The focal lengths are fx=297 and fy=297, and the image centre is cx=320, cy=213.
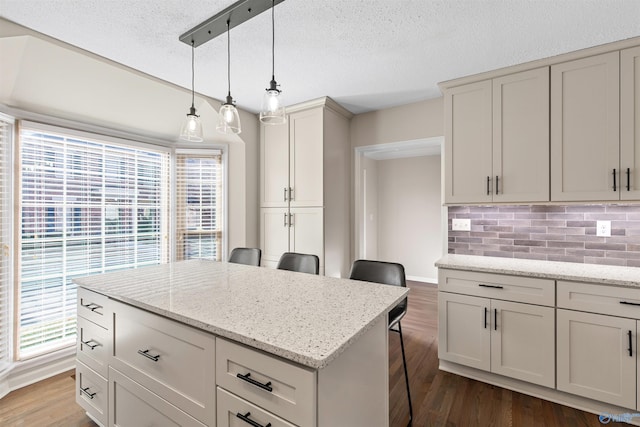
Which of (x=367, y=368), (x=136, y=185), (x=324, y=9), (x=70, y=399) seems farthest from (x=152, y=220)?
(x=367, y=368)

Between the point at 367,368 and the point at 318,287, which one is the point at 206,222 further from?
the point at 367,368

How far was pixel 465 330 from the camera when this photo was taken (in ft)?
7.41

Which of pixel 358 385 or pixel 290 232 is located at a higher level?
pixel 290 232

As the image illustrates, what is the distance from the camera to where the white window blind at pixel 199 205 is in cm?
351

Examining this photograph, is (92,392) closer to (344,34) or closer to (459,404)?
(459,404)

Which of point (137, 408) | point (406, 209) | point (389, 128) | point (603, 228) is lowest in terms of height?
point (137, 408)

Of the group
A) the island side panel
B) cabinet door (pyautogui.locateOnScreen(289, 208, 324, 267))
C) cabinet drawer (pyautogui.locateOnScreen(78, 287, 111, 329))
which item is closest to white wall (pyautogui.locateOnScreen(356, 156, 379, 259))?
cabinet door (pyautogui.locateOnScreen(289, 208, 324, 267))

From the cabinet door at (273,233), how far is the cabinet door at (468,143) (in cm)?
176

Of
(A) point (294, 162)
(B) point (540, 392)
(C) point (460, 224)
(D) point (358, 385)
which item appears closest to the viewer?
(D) point (358, 385)

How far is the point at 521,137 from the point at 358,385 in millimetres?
2216

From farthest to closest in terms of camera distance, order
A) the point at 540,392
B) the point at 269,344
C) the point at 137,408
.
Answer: the point at 540,392 < the point at 137,408 < the point at 269,344

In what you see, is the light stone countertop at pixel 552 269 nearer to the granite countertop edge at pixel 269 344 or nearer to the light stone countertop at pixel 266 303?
the light stone countertop at pixel 266 303

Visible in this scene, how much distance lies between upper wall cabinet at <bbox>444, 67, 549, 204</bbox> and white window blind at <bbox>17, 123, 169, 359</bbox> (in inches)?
124

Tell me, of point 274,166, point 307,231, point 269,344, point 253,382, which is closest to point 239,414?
point 253,382
